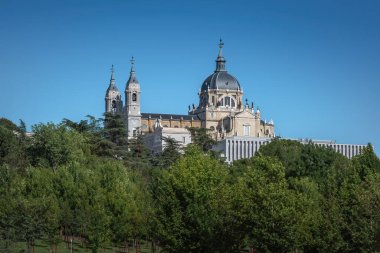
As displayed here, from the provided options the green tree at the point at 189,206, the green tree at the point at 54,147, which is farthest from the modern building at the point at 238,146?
the green tree at the point at 189,206

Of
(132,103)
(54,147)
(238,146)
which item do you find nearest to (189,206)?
(54,147)

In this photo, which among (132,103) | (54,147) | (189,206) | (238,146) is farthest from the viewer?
(132,103)

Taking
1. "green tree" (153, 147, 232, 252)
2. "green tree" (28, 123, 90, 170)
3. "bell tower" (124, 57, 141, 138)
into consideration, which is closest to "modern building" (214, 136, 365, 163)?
"bell tower" (124, 57, 141, 138)

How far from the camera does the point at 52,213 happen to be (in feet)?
211

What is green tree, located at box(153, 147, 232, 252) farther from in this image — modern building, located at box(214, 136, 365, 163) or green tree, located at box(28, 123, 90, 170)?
modern building, located at box(214, 136, 365, 163)

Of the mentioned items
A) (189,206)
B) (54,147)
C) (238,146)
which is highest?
(238,146)

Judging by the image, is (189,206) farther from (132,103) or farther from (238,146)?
(132,103)

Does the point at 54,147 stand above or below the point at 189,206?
above

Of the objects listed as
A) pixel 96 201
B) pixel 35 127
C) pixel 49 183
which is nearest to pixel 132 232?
pixel 96 201

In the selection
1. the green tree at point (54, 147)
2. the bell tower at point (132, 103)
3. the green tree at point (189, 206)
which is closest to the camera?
the green tree at point (189, 206)

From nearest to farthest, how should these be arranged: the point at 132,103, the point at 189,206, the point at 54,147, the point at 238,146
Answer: the point at 189,206, the point at 54,147, the point at 238,146, the point at 132,103

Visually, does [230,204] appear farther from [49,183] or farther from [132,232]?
[49,183]

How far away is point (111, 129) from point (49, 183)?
170ft

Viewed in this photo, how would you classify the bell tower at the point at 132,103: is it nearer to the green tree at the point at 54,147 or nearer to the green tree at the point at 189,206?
the green tree at the point at 54,147
